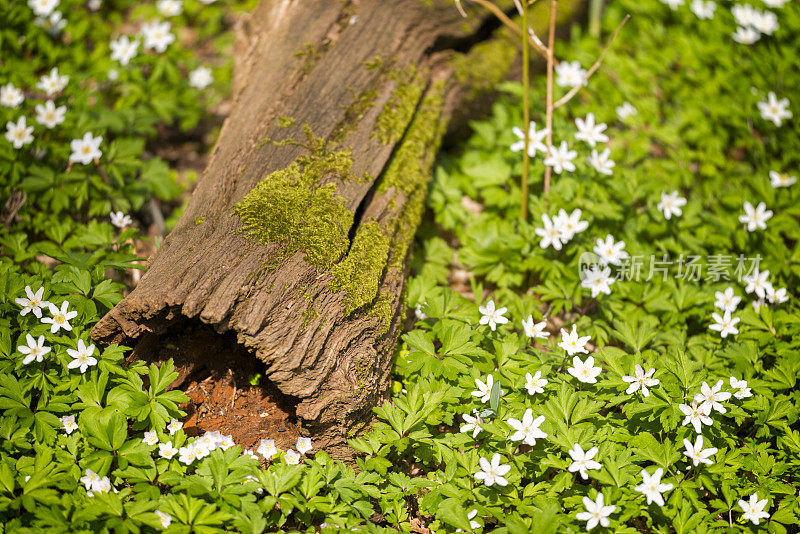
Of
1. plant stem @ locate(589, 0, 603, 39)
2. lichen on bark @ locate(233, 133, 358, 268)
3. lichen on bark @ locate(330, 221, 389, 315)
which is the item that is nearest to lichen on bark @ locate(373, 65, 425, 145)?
lichen on bark @ locate(233, 133, 358, 268)

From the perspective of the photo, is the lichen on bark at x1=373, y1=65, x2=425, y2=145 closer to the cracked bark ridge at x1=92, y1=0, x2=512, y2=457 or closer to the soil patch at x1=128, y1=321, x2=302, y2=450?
the cracked bark ridge at x1=92, y1=0, x2=512, y2=457

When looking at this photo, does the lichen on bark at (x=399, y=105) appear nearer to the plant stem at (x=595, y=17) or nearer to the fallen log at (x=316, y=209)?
the fallen log at (x=316, y=209)

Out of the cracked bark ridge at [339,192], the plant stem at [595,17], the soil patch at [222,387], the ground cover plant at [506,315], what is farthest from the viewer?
the plant stem at [595,17]

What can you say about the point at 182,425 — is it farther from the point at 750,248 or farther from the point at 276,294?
the point at 750,248

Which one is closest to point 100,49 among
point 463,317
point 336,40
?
point 336,40

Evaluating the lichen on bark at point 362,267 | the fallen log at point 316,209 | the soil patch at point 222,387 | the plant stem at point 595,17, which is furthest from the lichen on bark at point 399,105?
the plant stem at point 595,17

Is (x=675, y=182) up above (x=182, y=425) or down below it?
below
